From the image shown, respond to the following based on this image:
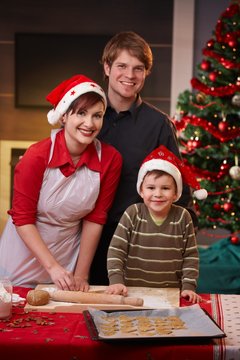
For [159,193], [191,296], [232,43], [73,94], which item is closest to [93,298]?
[191,296]

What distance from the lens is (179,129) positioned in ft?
18.2

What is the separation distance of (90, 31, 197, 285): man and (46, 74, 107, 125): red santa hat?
0.17m

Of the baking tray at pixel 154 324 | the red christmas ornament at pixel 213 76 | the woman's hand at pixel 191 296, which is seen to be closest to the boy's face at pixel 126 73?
the woman's hand at pixel 191 296

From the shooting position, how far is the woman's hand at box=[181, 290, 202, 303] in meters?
2.38

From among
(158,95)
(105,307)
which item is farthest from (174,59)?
(105,307)

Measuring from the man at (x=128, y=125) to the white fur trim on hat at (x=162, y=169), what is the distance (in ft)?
0.71

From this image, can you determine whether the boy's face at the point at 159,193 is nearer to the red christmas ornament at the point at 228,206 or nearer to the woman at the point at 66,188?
the woman at the point at 66,188

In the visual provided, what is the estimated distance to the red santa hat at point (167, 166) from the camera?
106 inches

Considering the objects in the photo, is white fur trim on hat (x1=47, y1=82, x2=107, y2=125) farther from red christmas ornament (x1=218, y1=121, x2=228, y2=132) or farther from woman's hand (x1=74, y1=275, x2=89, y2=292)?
red christmas ornament (x1=218, y1=121, x2=228, y2=132)

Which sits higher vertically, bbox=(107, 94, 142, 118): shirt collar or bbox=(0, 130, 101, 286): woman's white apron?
bbox=(107, 94, 142, 118): shirt collar

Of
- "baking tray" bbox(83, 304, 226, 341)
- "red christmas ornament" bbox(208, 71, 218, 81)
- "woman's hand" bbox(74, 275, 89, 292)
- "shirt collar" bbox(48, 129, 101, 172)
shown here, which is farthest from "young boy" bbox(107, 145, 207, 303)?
"red christmas ornament" bbox(208, 71, 218, 81)

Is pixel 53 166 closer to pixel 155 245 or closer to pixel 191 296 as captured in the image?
pixel 155 245

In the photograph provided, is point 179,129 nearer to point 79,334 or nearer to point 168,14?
point 168,14

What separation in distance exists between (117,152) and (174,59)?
412 cm
